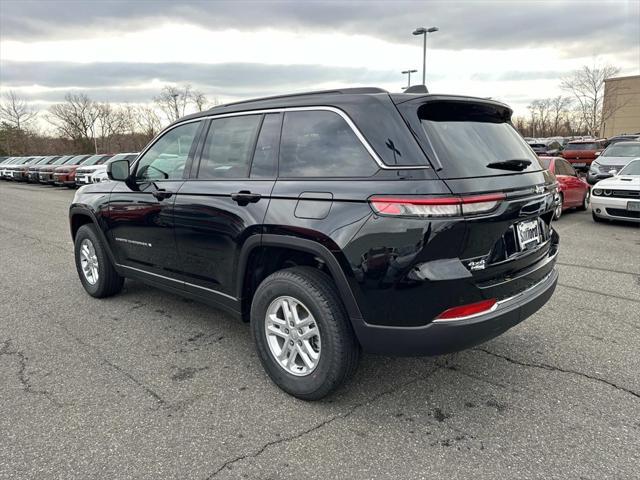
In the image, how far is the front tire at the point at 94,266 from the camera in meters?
4.85

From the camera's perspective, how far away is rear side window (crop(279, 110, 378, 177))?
2.72 m

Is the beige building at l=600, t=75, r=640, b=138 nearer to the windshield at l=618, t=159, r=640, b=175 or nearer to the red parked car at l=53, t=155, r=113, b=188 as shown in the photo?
the windshield at l=618, t=159, r=640, b=175

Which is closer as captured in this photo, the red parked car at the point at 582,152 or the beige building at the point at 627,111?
the red parked car at the point at 582,152

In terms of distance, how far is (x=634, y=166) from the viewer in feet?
32.1

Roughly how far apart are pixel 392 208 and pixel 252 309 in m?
1.26

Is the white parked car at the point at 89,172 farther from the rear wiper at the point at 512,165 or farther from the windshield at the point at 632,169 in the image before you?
the rear wiper at the point at 512,165

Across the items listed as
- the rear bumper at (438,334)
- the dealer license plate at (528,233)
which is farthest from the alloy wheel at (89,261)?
the dealer license plate at (528,233)

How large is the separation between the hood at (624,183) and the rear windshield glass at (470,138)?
7083 millimetres

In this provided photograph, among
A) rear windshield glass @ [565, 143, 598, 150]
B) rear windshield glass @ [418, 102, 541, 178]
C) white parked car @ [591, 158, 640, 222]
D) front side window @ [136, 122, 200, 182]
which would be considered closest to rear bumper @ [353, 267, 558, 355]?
rear windshield glass @ [418, 102, 541, 178]

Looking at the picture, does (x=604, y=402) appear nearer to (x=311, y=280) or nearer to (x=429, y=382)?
(x=429, y=382)

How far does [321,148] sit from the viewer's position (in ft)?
9.61

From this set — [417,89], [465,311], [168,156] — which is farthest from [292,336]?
[168,156]

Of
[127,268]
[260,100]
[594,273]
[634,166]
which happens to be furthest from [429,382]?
[634,166]

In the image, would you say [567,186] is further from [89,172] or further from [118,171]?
[89,172]
